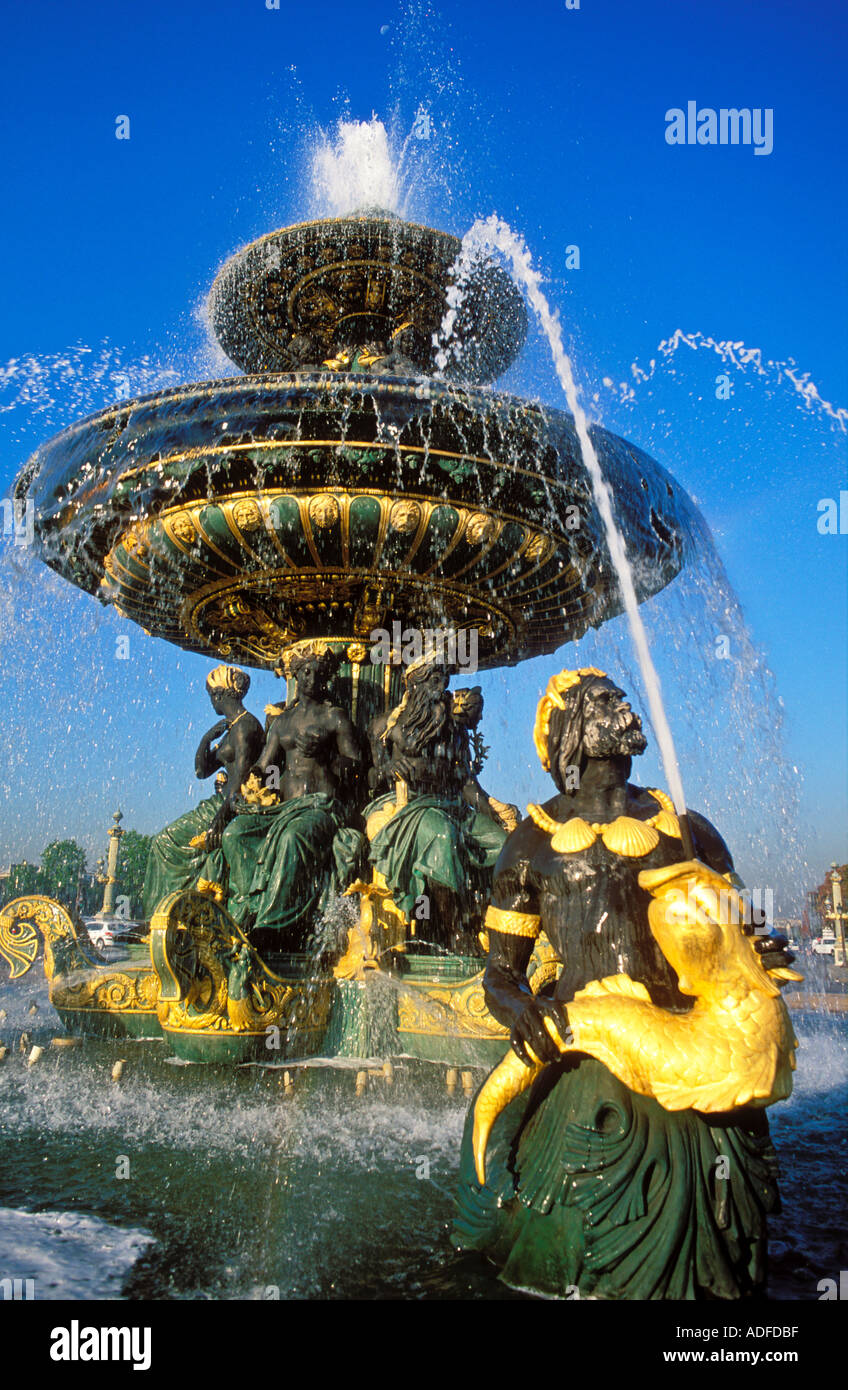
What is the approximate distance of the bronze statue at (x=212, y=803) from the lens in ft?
23.5

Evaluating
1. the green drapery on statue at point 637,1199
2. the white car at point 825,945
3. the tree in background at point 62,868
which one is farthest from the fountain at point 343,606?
the tree in background at point 62,868

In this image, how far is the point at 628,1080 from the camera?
2.48 metres

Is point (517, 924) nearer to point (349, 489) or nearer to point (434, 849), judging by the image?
point (434, 849)

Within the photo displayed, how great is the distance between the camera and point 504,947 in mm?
2986

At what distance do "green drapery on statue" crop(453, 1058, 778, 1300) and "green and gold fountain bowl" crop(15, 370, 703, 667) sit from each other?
4.57 metres

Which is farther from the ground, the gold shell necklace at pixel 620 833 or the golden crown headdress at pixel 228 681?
the golden crown headdress at pixel 228 681

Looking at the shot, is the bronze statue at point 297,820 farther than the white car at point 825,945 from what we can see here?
No

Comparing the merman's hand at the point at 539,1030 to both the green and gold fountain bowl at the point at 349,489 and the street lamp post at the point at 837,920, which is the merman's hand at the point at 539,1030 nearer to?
the green and gold fountain bowl at the point at 349,489

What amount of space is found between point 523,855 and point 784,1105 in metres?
4.32

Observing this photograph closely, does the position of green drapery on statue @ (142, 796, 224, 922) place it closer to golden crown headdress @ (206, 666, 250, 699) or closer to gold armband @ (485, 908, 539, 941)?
golden crown headdress @ (206, 666, 250, 699)

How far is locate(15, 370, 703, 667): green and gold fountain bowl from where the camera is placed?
619 centimetres

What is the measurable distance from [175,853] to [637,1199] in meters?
5.61

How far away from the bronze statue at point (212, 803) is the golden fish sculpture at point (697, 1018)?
4789 millimetres
